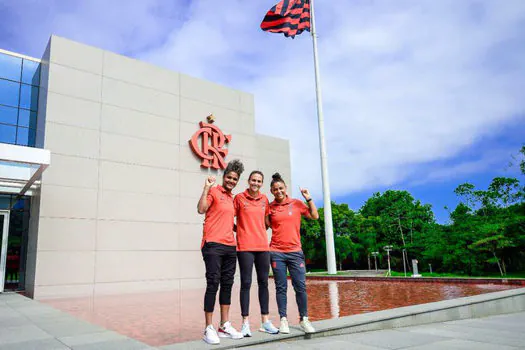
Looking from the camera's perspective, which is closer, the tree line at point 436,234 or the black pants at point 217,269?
A: the black pants at point 217,269

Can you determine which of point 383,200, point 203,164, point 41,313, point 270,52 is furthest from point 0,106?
point 383,200

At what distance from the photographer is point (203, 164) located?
12891mm

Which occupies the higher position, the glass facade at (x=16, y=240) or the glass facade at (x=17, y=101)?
the glass facade at (x=17, y=101)

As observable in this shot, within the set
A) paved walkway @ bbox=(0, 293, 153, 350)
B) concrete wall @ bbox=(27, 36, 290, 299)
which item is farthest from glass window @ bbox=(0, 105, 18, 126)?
paved walkway @ bbox=(0, 293, 153, 350)

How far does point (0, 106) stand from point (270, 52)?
9.02 metres

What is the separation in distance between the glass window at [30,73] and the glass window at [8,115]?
100 cm

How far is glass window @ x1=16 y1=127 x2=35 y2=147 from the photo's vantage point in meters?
11.6

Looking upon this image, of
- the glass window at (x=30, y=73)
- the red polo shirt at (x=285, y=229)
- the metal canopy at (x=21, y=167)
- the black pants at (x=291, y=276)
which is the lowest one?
the black pants at (x=291, y=276)

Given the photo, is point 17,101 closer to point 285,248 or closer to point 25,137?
point 25,137

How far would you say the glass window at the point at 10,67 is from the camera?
11672 millimetres

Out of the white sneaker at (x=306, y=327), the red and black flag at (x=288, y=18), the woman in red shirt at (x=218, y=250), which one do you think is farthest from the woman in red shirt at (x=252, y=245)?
the red and black flag at (x=288, y=18)

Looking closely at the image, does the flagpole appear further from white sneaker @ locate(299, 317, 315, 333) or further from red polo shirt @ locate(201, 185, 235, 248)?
red polo shirt @ locate(201, 185, 235, 248)

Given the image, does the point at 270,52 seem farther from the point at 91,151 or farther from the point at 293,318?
the point at 293,318

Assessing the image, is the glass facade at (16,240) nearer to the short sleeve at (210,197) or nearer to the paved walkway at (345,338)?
the paved walkway at (345,338)
